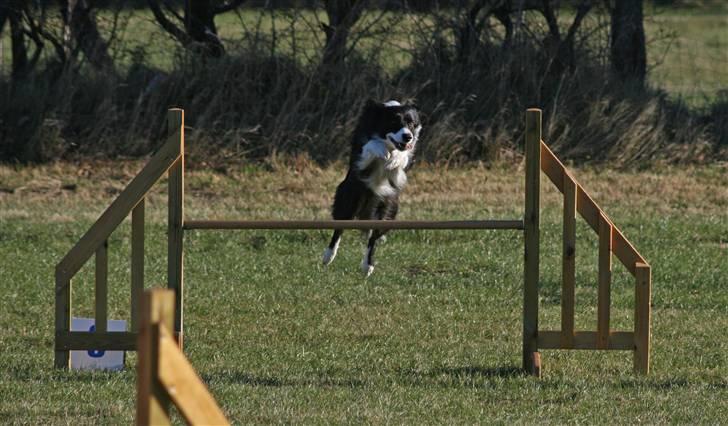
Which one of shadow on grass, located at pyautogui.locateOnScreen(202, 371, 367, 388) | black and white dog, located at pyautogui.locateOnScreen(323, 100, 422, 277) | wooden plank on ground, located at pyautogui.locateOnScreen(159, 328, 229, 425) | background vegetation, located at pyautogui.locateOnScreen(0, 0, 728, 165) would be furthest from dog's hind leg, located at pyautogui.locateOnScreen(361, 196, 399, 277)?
background vegetation, located at pyautogui.locateOnScreen(0, 0, 728, 165)

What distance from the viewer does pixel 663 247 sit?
39.0 ft

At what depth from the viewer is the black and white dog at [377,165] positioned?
909 centimetres

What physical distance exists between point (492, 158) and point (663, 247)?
4034 millimetres

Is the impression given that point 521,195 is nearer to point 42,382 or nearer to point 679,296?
point 679,296

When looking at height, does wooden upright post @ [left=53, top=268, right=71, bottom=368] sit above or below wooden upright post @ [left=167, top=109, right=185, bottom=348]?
below

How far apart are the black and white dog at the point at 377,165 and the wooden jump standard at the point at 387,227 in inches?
70.9

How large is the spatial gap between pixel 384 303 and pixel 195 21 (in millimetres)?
8168

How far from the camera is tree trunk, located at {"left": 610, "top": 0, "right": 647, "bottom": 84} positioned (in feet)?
54.6

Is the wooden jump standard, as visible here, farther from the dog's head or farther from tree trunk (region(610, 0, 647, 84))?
tree trunk (region(610, 0, 647, 84))

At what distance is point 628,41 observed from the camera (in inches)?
661

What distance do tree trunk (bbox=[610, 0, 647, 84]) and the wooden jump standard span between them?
9691 mm

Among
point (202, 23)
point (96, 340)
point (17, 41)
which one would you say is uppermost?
point (202, 23)

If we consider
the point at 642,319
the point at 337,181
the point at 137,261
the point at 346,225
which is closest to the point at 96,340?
the point at 137,261

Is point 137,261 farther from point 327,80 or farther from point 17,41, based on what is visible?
point 17,41
